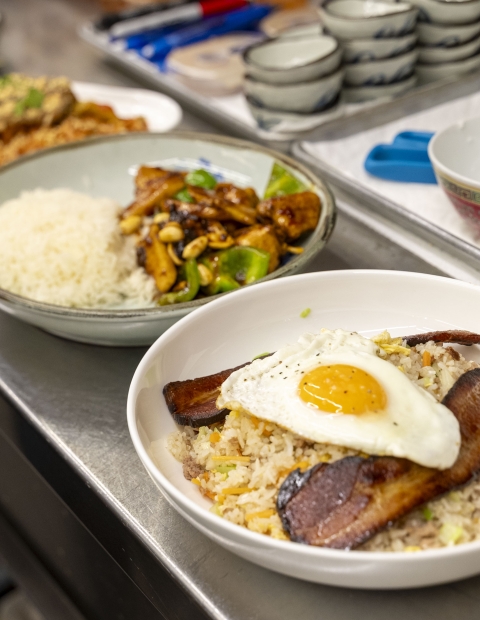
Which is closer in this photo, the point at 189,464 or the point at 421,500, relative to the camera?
the point at 421,500

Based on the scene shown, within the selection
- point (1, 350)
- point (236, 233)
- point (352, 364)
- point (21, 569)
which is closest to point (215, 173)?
point (236, 233)

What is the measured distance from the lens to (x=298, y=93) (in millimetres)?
2439

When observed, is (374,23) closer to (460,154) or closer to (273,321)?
(460,154)

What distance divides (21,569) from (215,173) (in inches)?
56.2

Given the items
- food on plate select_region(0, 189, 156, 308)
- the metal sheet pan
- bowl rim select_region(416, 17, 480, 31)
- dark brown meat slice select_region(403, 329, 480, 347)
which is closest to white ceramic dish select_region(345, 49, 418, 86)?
bowl rim select_region(416, 17, 480, 31)

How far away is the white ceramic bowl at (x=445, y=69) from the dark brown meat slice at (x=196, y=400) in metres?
1.96

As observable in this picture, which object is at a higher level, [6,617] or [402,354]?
[402,354]

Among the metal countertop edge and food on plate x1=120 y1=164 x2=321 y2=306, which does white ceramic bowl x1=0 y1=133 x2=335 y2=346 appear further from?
the metal countertop edge

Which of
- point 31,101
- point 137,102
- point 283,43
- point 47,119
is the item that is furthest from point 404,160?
point 31,101

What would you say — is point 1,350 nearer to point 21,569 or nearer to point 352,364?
point 21,569

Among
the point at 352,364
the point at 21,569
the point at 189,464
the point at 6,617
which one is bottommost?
the point at 6,617

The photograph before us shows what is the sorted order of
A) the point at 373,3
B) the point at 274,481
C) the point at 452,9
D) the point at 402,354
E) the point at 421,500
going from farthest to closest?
the point at 373,3 → the point at 452,9 → the point at 402,354 → the point at 274,481 → the point at 421,500

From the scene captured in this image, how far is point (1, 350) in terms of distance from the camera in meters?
1.75

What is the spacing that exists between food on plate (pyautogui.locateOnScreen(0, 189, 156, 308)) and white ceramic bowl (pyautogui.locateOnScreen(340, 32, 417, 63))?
123cm
